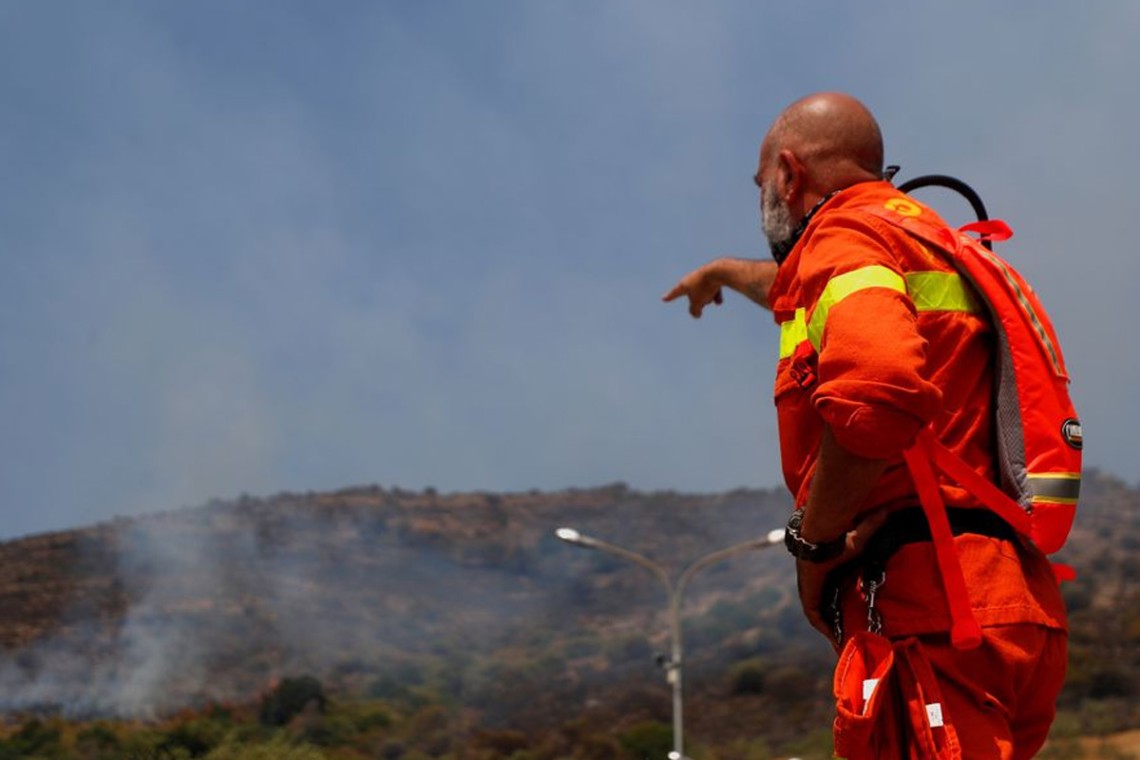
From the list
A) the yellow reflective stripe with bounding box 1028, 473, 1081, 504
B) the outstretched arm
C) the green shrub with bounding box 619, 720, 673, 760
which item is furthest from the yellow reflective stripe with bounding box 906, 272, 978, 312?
the green shrub with bounding box 619, 720, 673, 760

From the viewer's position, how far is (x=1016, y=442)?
3268 millimetres

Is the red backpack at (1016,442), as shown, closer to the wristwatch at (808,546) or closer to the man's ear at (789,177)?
the wristwatch at (808,546)

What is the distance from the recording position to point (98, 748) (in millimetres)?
7004

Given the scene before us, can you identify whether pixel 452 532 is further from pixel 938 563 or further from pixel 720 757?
pixel 938 563

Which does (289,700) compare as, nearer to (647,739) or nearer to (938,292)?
(647,739)

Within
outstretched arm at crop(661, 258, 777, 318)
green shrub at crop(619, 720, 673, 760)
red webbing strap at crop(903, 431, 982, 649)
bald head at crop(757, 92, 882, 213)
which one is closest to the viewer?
red webbing strap at crop(903, 431, 982, 649)

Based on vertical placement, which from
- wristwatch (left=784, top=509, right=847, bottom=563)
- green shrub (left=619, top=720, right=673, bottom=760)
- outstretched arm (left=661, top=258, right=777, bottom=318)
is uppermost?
green shrub (left=619, top=720, right=673, bottom=760)

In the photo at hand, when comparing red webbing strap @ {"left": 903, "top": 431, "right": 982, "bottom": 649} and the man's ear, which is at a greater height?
the man's ear

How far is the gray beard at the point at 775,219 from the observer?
3.75m

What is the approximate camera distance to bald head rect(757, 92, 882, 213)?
145 inches

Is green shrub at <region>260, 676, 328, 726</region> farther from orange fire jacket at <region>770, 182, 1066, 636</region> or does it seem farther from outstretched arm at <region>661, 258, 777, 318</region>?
orange fire jacket at <region>770, 182, 1066, 636</region>

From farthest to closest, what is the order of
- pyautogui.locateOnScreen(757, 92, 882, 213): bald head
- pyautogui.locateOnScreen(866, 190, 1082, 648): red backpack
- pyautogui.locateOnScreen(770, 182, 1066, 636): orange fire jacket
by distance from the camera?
pyautogui.locateOnScreen(757, 92, 882, 213): bald head
pyautogui.locateOnScreen(866, 190, 1082, 648): red backpack
pyautogui.locateOnScreen(770, 182, 1066, 636): orange fire jacket

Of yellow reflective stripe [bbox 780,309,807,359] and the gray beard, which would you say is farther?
the gray beard

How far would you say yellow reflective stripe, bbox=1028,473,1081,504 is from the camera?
321 cm
